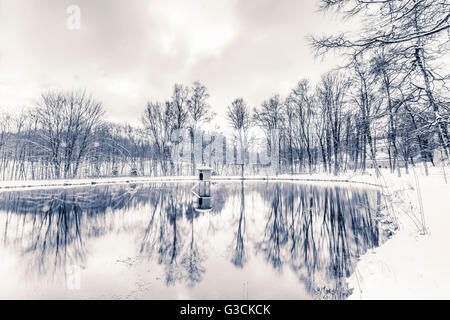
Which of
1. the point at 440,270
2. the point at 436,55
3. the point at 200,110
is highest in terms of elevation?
the point at 200,110

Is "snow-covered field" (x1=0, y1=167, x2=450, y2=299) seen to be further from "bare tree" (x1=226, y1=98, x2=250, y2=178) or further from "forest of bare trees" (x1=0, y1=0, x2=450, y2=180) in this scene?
"bare tree" (x1=226, y1=98, x2=250, y2=178)

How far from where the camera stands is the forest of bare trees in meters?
4.00

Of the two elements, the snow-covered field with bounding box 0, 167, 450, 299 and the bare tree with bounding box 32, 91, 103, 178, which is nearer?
the snow-covered field with bounding box 0, 167, 450, 299

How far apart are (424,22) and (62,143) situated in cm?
3337

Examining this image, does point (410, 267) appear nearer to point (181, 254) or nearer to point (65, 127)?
point (181, 254)

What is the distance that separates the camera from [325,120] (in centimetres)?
3120

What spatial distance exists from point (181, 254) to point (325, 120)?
3365 cm

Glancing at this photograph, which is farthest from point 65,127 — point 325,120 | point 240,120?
point 325,120

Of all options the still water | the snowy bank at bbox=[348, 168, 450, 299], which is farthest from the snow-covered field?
the still water

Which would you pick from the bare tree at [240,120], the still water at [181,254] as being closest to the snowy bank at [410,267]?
the still water at [181,254]

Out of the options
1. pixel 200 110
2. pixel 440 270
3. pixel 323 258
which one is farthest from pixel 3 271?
pixel 200 110

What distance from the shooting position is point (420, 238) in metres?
3.98

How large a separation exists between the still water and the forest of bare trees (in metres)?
2.68
